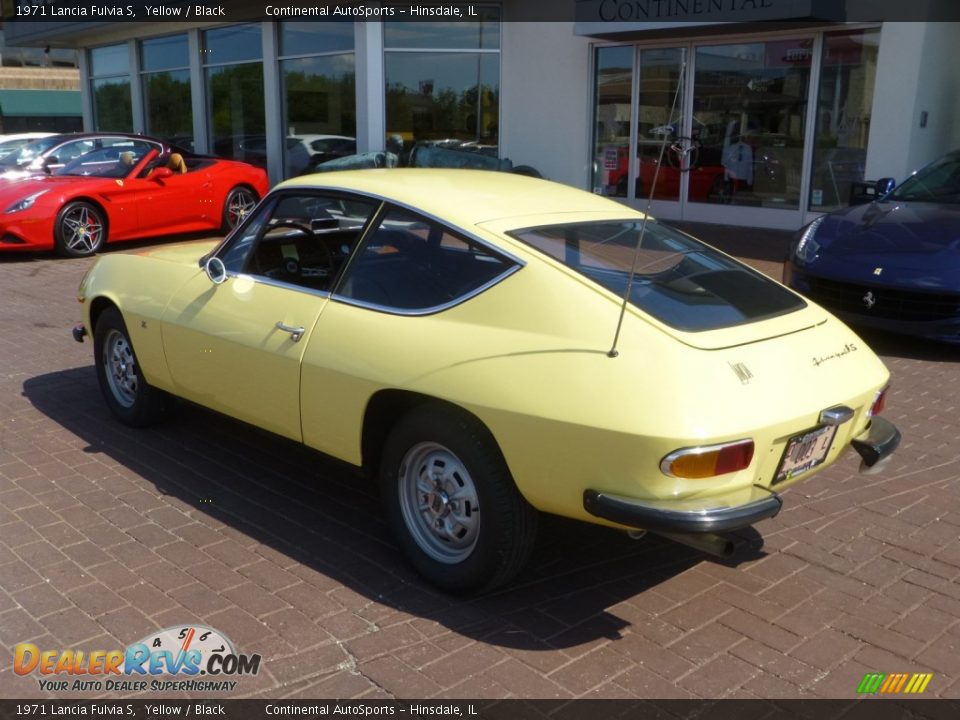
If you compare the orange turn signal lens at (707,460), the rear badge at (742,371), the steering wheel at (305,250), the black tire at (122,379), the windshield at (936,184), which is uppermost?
the windshield at (936,184)

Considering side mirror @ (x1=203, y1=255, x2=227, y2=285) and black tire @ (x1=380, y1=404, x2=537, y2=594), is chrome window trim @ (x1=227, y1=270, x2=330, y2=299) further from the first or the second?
black tire @ (x1=380, y1=404, x2=537, y2=594)

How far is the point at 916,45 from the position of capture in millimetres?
11219

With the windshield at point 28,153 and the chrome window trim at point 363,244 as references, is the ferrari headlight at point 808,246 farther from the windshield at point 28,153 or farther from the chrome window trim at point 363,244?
the windshield at point 28,153

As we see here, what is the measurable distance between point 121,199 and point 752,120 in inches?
336

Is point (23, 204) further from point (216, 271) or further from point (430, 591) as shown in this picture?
point (430, 591)

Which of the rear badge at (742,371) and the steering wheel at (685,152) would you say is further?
the steering wheel at (685,152)

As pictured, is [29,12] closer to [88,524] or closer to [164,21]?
[164,21]

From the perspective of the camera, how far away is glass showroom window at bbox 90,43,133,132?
2247 centimetres

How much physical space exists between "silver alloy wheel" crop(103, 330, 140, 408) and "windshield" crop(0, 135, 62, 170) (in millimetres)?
8509

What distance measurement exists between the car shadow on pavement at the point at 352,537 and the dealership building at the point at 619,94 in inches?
253

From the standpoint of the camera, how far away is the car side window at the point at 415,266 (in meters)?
3.58
